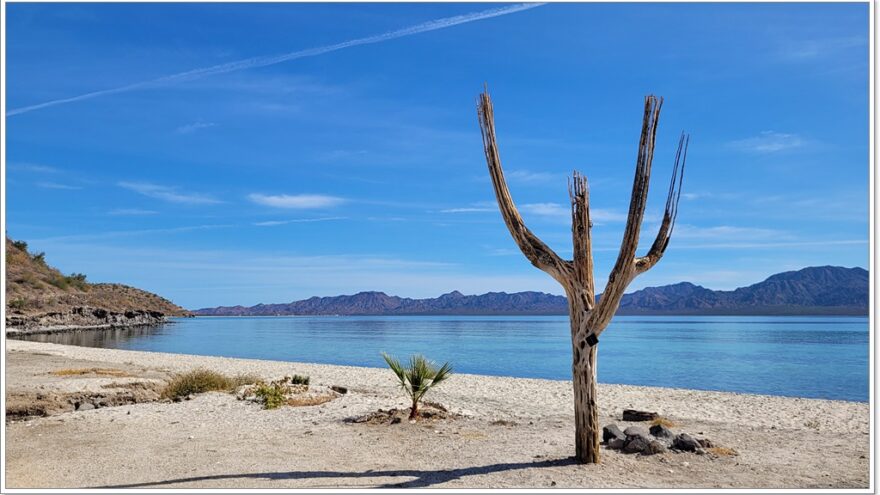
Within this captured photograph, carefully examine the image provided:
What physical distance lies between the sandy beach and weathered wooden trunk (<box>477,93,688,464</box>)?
0.77 metres

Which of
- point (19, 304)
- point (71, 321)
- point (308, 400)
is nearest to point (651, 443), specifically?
point (308, 400)

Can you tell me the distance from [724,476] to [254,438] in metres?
6.16

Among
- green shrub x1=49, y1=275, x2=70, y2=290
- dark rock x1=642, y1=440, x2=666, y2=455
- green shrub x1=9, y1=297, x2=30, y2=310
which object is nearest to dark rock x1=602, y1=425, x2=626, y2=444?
dark rock x1=642, y1=440, x2=666, y2=455

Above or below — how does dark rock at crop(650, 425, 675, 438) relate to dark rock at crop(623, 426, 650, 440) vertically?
A: below

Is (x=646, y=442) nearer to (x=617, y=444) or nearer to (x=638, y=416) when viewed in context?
(x=617, y=444)


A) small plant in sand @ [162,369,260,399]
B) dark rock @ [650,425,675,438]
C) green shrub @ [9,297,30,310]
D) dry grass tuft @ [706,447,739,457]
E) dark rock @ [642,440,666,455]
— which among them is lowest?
dry grass tuft @ [706,447,739,457]

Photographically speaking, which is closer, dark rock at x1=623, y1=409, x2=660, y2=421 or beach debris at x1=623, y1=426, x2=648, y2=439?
beach debris at x1=623, y1=426, x2=648, y2=439

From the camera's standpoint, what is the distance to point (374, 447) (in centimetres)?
930

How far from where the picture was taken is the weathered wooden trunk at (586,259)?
24.8ft

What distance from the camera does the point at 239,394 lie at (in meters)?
14.2

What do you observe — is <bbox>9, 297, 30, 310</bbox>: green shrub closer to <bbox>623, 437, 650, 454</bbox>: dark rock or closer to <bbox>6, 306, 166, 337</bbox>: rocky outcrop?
<bbox>6, 306, 166, 337</bbox>: rocky outcrop

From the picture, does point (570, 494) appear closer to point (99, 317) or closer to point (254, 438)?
point (254, 438)

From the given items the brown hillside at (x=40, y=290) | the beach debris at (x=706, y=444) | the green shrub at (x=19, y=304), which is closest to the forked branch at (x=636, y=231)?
the beach debris at (x=706, y=444)

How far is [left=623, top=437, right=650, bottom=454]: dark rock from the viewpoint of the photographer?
860 centimetres
